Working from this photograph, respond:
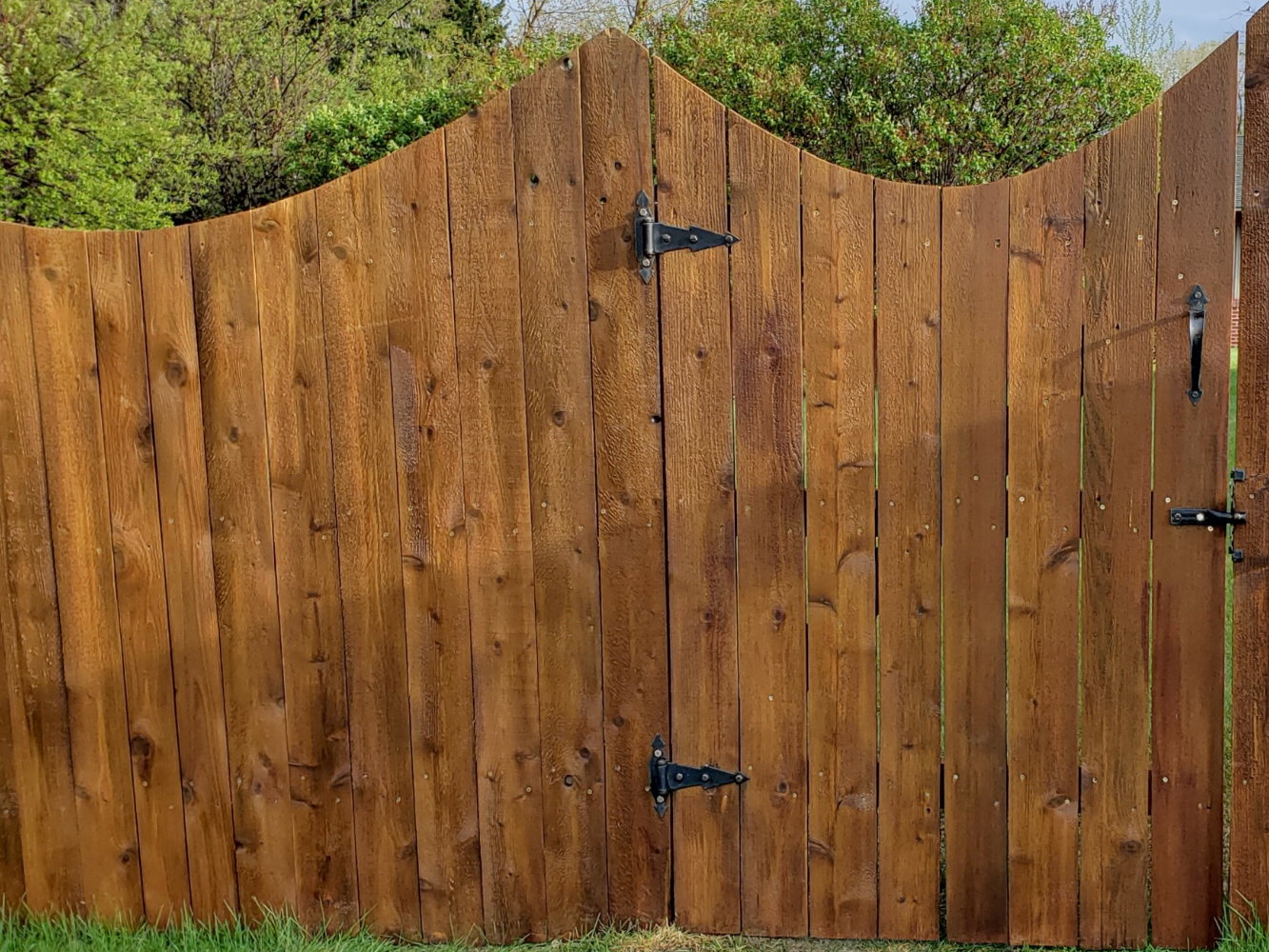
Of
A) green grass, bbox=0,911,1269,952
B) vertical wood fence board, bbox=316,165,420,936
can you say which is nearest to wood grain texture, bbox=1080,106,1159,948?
green grass, bbox=0,911,1269,952

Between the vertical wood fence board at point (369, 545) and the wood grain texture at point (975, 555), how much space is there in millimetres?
1187

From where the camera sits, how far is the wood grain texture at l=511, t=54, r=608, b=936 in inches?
98.2

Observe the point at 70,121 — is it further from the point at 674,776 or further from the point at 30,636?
the point at 674,776

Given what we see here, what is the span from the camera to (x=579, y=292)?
2.52 metres

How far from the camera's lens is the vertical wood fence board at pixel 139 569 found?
2.66m

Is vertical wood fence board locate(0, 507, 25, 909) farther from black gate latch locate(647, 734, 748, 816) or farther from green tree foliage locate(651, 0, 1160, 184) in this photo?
green tree foliage locate(651, 0, 1160, 184)

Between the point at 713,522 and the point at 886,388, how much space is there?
1.49 ft

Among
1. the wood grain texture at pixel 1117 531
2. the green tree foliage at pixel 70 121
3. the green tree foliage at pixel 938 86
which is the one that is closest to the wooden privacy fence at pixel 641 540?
the wood grain texture at pixel 1117 531

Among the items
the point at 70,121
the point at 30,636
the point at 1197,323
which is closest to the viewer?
the point at 1197,323

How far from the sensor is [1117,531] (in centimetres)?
241

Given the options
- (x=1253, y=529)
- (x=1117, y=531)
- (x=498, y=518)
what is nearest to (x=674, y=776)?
(x=498, y=518)

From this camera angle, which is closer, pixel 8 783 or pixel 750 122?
pixel 750 122

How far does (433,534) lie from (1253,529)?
169cm

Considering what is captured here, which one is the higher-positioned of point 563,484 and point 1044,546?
point 563,484
